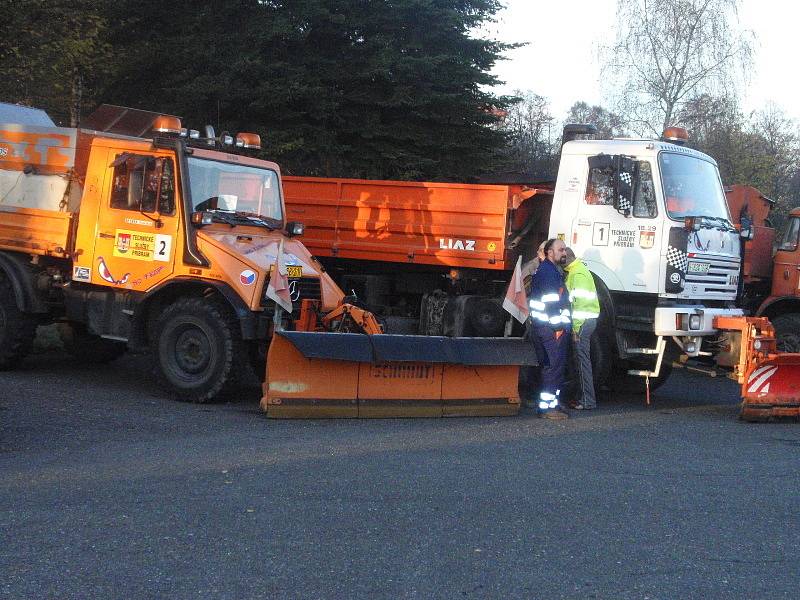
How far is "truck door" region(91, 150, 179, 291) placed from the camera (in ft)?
32.2

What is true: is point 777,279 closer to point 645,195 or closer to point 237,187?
point 645,195

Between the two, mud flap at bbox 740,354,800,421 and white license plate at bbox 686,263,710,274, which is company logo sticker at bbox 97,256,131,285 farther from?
mud flap at bbox 740,354,800,421

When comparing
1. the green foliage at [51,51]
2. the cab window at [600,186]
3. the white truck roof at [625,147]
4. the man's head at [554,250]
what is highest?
the green foliage at [51,51]

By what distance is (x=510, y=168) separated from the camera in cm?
1978

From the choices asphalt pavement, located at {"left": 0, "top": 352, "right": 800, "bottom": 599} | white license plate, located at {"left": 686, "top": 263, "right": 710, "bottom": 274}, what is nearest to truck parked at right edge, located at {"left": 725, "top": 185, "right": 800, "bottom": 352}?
white license plate, located at {"left": 686, "top": 263, "right": 710, "bottom": 274}

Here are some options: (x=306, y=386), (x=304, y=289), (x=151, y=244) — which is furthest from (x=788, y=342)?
(x=151, y=244)

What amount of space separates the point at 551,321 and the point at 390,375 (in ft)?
6.03

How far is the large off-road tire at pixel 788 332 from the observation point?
1256 cm

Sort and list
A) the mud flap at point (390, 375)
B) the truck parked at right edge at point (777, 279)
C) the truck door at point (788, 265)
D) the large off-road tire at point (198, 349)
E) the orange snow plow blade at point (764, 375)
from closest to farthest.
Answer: the mud flap at point (390, 375) → the large off-road tire at point (198, 349) → the orange snow plow blade at point (764, 375) → the truck parked at right edge at point (777, 279) → the truck door at point (788, 265)

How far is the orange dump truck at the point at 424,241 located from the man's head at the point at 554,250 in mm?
1239

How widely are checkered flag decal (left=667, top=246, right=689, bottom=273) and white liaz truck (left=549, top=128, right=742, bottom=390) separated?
11mm

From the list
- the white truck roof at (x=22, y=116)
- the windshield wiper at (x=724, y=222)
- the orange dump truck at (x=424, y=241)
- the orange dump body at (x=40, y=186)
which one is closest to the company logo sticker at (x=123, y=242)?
the orange dump body at (x=40, y=186)

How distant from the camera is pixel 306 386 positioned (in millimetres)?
Result: 8984

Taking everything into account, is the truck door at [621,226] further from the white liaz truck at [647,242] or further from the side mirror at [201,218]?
the side mirror at [201,218]
